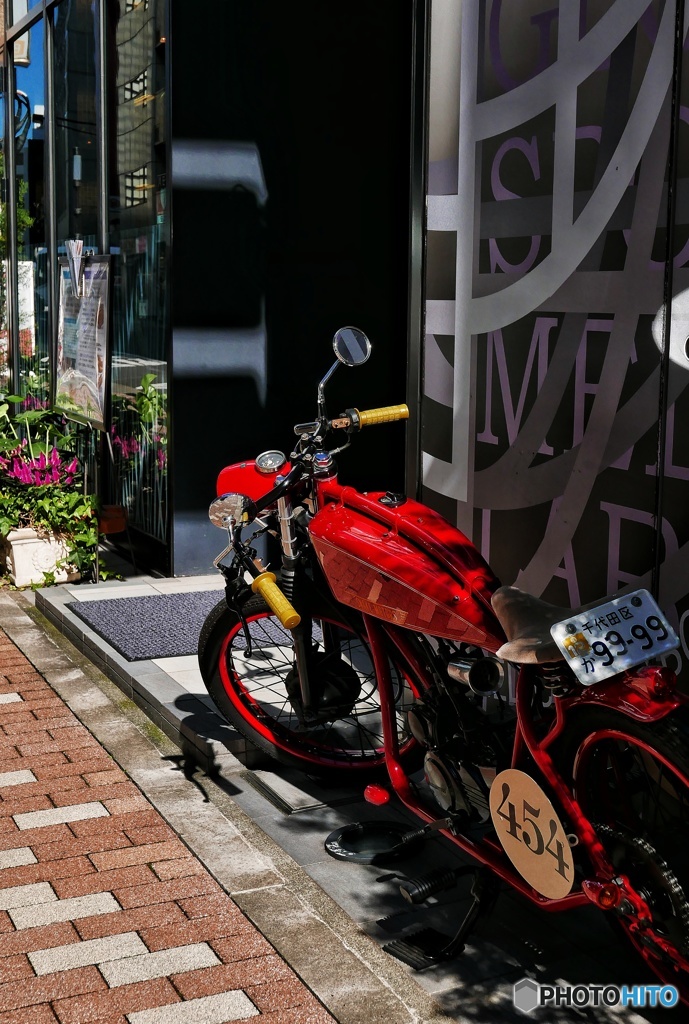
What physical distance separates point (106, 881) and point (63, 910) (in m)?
0.22

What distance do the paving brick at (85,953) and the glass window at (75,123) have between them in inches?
249

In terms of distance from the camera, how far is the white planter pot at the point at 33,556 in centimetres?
779

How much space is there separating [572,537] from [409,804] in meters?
1.06

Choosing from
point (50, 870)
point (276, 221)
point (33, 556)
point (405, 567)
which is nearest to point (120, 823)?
point (50, 870)

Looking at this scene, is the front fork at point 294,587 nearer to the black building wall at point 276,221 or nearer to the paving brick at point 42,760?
the paving brick at point 42,760

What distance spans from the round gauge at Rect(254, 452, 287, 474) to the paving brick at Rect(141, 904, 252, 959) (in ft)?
4.54

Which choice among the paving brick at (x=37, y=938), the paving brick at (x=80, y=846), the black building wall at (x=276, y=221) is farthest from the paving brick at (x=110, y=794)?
the black building wall at (x=276, y=221)

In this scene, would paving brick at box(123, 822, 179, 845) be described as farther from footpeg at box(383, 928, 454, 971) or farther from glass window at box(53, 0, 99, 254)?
glass window at box(53, 0, 99, 254)

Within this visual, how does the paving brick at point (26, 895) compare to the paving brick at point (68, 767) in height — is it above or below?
below

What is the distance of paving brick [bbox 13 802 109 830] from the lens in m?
4.38

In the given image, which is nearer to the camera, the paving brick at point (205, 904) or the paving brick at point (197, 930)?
the paving brick at point (197, 930)

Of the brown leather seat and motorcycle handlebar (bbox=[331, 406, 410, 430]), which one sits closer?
the brown leather seat

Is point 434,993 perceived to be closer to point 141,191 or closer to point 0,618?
point 0,618

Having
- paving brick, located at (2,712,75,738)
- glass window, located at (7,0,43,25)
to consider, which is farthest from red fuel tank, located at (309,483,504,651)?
glass window, located at (7,0,43,25)
